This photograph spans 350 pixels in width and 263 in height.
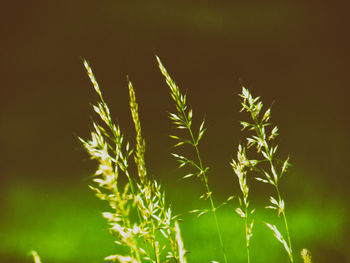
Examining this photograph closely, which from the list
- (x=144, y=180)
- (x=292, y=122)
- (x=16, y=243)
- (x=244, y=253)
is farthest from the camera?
(x=292, y=122)

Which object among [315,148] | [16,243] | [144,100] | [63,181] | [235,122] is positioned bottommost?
[16,243]

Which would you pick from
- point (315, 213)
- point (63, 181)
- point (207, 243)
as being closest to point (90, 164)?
point (63, 181)

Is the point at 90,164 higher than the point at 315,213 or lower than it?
higher

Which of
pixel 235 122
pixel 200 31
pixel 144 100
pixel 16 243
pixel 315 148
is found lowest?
pixel 16 243

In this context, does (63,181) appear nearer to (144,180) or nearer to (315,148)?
(144,180)

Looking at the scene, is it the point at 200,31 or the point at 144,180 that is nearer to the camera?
the point at 144,180

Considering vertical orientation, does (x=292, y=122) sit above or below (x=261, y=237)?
above

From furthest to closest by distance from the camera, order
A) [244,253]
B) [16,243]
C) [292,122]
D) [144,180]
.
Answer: [292,122]
[244,253]
[16,243]
[144,180]

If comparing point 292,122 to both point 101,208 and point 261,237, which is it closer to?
point 261,237

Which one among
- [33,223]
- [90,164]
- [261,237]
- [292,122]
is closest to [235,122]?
[292,122]

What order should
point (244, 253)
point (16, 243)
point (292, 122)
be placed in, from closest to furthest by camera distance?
point (16, 243) → point (244, 253) → point (292, 122)
